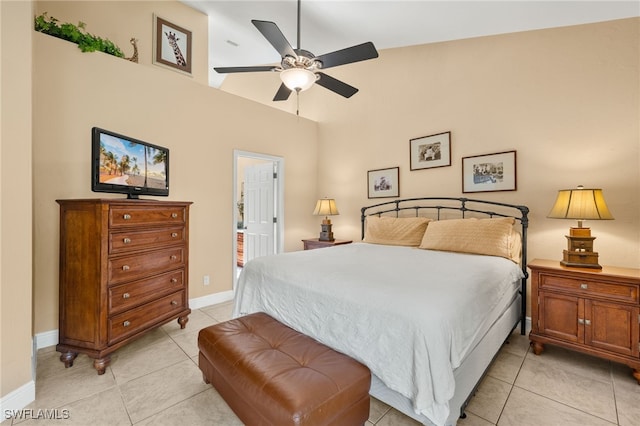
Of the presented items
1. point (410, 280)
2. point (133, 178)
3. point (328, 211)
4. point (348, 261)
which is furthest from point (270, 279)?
point (328, 211)

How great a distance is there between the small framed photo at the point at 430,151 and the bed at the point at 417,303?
2.55 ft

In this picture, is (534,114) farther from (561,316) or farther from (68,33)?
(68,33)

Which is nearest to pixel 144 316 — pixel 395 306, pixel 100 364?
pixel 100 364

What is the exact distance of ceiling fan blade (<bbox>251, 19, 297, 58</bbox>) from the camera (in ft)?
6.20

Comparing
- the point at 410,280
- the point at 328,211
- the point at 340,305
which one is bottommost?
the point at 340,305

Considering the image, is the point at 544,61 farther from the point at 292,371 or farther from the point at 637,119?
the point at 292,371

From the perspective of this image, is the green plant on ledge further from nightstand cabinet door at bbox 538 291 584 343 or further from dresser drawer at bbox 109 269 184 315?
nightstand cabinet door at bbox 538 291 584 343

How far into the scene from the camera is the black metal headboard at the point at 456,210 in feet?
9.03

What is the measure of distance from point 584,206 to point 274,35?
105 inches

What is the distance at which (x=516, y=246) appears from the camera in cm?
268

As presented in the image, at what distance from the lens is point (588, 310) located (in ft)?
6.95

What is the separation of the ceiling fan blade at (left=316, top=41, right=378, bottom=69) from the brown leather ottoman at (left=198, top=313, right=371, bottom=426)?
2005mm

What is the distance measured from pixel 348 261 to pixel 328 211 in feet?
6.65

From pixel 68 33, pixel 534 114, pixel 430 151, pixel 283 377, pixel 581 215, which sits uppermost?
pixel 68 33
